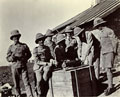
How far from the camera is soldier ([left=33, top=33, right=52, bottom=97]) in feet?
14.5

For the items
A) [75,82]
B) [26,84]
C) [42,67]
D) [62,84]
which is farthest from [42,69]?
[75,82]

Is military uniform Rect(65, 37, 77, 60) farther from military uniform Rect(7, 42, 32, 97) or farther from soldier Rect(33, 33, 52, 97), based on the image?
A: military uniform Rect(7, 42, 32, 97)

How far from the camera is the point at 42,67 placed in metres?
4.44

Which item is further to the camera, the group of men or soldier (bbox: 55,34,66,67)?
soldier (bbox: 55,34,66,67)

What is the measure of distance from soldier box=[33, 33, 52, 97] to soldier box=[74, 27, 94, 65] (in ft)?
2.30

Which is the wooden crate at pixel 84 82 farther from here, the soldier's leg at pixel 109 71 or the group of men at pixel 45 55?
the soldier's leg at pixel 109 71

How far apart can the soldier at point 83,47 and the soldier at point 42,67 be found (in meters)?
0.70

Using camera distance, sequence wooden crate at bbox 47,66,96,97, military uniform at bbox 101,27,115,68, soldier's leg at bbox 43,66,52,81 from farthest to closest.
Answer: soldier's leg at bbox 43,66,52,81, military uniform at bbox 101,27,115,68, wooden crate at bbox 47,66,96,97

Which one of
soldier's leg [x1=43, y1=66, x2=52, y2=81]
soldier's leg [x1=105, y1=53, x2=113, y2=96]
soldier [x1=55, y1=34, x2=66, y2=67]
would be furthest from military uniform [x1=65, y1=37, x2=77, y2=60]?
soldier's leg [x1=105, y1=53, x2=113, y2=96]

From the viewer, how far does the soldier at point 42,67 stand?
441 centimetres

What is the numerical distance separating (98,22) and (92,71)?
0.88 m

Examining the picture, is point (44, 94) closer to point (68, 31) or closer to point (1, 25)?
point (68, 31)

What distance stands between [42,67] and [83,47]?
3.22 feet

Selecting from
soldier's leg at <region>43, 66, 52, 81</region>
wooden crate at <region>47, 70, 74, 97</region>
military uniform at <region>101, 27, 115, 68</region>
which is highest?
military uniform at <region>101, 27, 115, 68</region>
